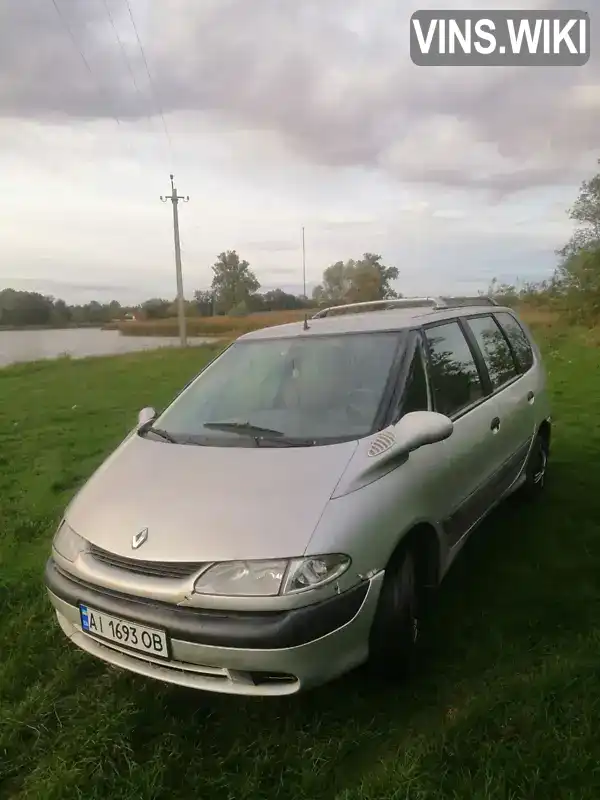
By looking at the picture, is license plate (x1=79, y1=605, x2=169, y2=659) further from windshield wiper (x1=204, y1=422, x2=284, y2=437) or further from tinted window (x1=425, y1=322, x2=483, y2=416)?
tinted window (x1=425, y1=322, x2=483, y2=416)

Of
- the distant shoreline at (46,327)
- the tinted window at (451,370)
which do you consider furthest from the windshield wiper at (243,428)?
the distant shoreline at (46,327)

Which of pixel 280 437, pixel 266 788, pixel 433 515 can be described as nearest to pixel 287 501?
pixel 280 437

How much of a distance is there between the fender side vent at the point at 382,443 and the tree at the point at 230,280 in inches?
893

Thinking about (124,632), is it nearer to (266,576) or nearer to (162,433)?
(266,576)

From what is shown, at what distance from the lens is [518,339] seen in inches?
186

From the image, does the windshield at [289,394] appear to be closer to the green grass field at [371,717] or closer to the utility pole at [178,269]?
the green grass field at [371,717]

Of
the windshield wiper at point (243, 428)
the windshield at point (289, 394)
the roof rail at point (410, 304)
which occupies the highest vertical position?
A: the roof rail at point (410, 304)

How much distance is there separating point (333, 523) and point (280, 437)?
72 cm

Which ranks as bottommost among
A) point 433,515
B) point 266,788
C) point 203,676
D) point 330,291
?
point 266,788

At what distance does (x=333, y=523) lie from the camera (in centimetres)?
221

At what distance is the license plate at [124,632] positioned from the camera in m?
2.18

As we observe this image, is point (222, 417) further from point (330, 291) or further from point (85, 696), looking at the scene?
point (330, 291)

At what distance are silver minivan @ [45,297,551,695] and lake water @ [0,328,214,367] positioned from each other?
29.8 ft

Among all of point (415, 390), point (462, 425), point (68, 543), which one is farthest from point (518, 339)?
point (68, 543)
